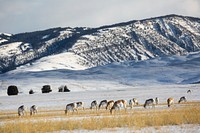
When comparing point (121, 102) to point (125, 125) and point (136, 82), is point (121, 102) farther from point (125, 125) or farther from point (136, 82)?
point (136, 82)

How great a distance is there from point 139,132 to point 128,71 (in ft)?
566

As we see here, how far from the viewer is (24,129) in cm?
2366

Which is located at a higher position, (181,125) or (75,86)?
(75,86)

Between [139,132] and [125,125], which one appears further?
[125,125]

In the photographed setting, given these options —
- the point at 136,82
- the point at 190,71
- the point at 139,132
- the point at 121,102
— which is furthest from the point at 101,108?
the point at 190,71

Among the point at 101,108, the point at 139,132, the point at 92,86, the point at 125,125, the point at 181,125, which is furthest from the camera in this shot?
the point at 92,86

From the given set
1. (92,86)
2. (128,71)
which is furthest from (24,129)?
(128,71)

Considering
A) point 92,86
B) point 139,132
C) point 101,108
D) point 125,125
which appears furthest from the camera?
point 92,86

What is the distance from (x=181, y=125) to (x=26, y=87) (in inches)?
4561

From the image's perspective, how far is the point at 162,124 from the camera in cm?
2366

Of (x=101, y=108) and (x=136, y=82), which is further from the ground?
(x=136, y=82)

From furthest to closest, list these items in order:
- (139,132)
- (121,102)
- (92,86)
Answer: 1. (92,86)
2. (121,102)
3. (139,132)

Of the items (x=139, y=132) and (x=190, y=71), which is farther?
(x=190, y=71)

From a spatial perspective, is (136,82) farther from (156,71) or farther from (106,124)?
(106,124)
